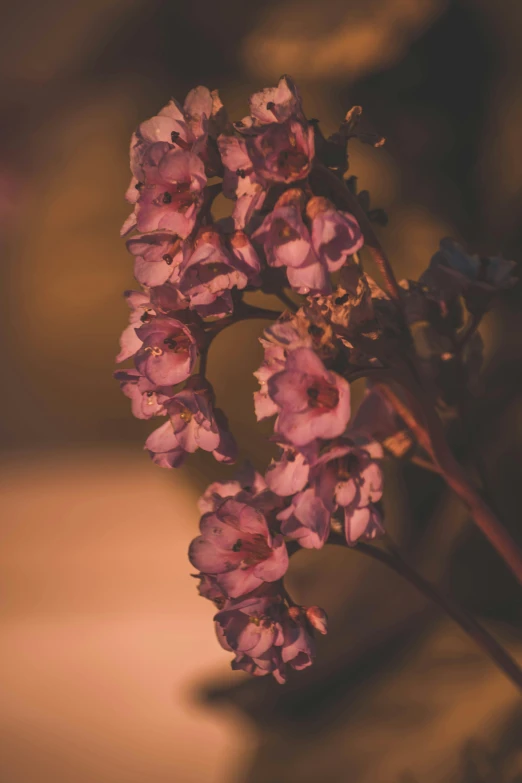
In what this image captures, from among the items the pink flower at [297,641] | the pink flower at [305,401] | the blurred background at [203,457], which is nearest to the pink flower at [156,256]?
the pink flower at [305,401]

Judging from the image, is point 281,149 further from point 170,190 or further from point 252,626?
point 252,626

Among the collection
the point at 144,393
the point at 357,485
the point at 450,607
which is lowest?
the point at 450,607

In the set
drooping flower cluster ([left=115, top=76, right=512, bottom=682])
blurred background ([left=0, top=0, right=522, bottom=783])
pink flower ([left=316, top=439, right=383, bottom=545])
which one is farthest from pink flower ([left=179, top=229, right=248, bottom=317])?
blurred background ([left=0, top=0, right=522, bottom=783])

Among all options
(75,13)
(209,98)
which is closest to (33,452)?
(75,13)

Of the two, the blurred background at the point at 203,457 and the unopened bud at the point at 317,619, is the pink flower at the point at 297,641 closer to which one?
the unopened bud at the point at 317,619

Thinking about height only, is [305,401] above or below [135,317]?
below

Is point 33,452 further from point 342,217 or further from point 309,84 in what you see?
point 342,217

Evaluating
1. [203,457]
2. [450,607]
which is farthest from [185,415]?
[203,457]

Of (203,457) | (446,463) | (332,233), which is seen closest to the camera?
(332,233)
